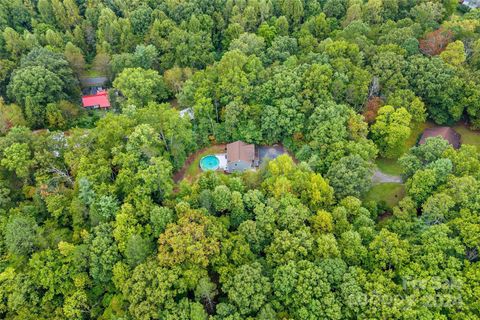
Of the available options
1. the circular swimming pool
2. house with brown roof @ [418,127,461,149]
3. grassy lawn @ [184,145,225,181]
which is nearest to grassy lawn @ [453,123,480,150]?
house with brown roof @ [418,127,461,149]

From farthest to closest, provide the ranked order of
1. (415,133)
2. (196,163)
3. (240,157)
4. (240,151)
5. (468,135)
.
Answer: (415,133) < (468,135) < (196,163) < (240,151) < (240,157)

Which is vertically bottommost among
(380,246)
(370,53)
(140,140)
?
(380,246)

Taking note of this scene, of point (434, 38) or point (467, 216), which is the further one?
point (434, 38)

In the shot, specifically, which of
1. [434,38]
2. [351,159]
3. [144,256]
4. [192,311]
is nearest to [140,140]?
[144,256]

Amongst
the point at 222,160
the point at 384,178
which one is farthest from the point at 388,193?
the point at 222,160

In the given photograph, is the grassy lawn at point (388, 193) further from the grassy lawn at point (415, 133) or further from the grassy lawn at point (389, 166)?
the grassy lawn at point (415, 133)

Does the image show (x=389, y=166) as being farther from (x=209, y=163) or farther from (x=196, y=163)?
(x=196, y=163)

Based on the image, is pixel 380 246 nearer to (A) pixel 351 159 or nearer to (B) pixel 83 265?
(A) pixel 351 159
